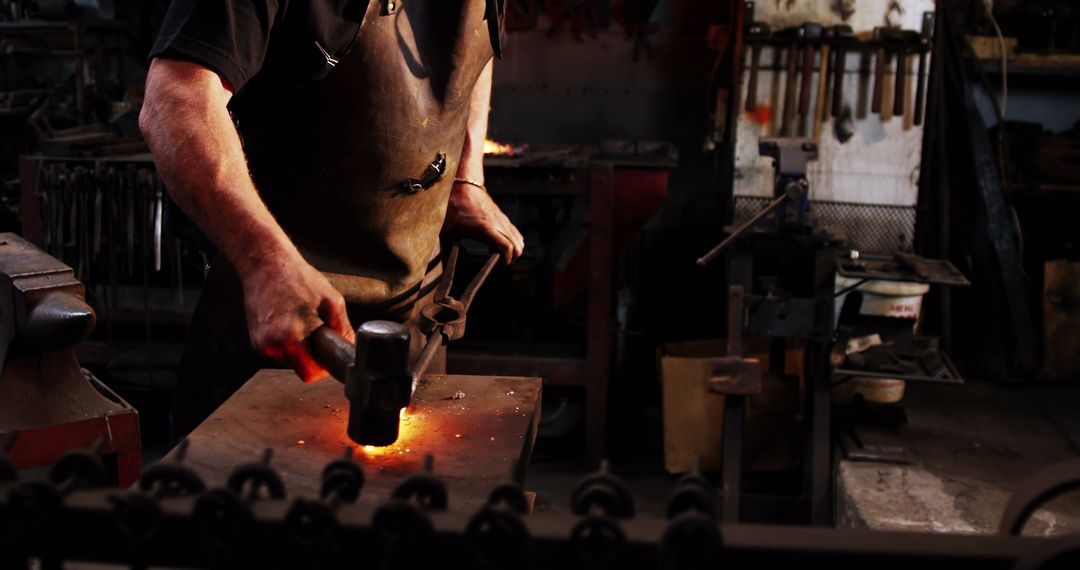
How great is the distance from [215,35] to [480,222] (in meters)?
0.97

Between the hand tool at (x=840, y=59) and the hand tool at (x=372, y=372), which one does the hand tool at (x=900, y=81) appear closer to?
the hand tool at (x=840, y=59)

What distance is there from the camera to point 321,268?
6.95ft

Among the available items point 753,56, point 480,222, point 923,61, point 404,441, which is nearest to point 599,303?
point 753,56

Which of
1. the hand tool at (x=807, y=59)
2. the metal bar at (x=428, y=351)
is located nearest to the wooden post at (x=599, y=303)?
the hand tool at (x=807, y=59)

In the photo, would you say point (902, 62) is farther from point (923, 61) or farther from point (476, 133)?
point (476, 133)

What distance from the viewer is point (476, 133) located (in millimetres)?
2492

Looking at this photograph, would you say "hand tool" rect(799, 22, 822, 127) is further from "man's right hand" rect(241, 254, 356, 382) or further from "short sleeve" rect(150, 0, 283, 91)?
"man's right hand" rect(241, 254, 356, 382)

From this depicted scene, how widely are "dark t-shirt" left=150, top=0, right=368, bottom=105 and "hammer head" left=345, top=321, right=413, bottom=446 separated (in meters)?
0.51

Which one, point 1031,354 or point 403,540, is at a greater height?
point 403,540

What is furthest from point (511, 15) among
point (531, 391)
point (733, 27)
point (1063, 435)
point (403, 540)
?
point (403, 540)

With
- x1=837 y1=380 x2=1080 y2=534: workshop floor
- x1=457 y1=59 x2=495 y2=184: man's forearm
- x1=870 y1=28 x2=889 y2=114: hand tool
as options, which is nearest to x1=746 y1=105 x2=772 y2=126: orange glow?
x1=870 y1=28 x2=889 y2=114: hand tool

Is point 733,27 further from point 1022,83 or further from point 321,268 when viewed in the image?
point 321,268

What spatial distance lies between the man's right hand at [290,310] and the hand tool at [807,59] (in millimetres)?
3473

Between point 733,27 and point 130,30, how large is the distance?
3.26 meters
